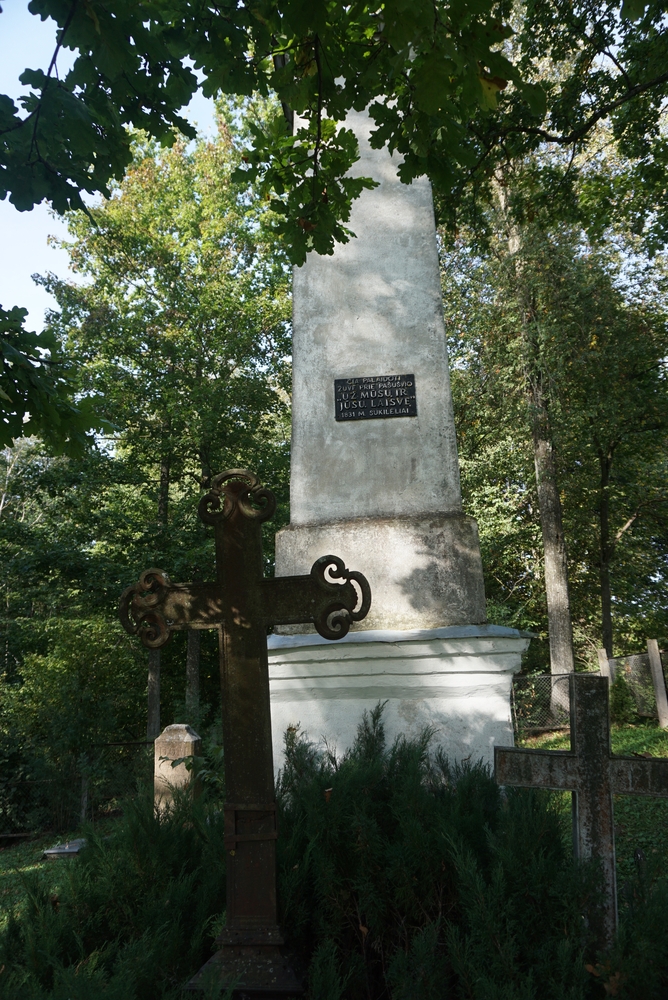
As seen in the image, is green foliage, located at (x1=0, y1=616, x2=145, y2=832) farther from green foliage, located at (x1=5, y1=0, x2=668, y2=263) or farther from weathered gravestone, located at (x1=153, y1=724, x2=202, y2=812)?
green foliage, located at (x1=5, y1=0, x2=668, y2=263)

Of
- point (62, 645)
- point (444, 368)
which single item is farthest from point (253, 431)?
point (444, 368)

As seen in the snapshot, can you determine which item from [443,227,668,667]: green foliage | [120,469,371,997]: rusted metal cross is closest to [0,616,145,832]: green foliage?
[120,469,371,997]: rusted metal cross

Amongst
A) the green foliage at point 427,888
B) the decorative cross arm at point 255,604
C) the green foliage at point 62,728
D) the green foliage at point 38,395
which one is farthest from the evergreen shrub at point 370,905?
the green foliage at point 62,728

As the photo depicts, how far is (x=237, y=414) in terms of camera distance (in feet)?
56.0

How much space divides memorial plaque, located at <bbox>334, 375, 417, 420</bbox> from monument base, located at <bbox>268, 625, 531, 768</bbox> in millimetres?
1519

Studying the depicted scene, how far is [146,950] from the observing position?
2.74 metres

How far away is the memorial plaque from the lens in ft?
17.0

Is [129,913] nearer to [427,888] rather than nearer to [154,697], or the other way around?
[427,888]

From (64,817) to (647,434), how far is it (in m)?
13.3

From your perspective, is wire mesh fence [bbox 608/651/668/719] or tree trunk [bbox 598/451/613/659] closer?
wire mesh fence [bbox 608/651/668/719]

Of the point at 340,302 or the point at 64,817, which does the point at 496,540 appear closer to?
the point at 64,817

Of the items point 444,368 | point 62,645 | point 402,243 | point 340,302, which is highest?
point 402,243

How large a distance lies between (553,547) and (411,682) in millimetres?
11251

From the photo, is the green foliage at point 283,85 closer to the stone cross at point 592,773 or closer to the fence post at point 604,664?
the stone cross at point 592,773
